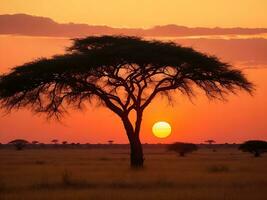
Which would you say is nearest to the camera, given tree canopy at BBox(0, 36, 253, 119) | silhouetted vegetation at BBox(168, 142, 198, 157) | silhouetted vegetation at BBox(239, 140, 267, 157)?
tree canopy at BBox(0, 36, 253, 119)

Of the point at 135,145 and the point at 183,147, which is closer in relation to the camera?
the point at 135,145

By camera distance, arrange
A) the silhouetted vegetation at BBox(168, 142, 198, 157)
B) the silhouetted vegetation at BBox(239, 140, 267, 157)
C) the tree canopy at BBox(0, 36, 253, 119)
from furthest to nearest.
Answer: the silhouetted vegetation at BBox(168, 142, 198, 157), the silhouetted vegetation at BBox(239, 140, 267, 157), the tree canopy at BBox(0, 36, 253, 119)

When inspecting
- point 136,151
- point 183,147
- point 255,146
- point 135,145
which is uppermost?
point 183,147

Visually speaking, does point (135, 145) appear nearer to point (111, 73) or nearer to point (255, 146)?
point (111, 73)

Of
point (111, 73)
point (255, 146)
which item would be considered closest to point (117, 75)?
point (111, 73)

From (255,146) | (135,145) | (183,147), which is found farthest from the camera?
(183,147)

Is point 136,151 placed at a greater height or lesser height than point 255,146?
lesser

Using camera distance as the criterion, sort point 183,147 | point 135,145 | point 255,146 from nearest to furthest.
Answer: point 135,145 < point 255,146 < point 183,147

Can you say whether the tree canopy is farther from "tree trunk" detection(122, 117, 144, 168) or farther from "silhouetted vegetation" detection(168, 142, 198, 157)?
"silhouetted vegetation" detection(168, 142, 198, 157)

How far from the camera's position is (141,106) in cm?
4006

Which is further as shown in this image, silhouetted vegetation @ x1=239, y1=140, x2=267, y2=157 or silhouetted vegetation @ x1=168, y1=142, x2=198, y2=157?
silhouetted vegetation @ x1=168, y1=142, x2=198, y2=157

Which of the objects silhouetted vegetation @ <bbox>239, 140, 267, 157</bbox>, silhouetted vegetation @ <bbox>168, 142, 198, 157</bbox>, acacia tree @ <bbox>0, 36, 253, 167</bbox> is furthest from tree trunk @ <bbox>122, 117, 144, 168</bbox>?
silhouetted vegetation @ <bbox>168, 142, 198, 157</bbox>

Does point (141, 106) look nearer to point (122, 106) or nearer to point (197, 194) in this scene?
point (122, 106)

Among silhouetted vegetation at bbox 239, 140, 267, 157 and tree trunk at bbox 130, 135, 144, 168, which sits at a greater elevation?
silhouetted vegetation at bbox 239, 140, 267, 157
